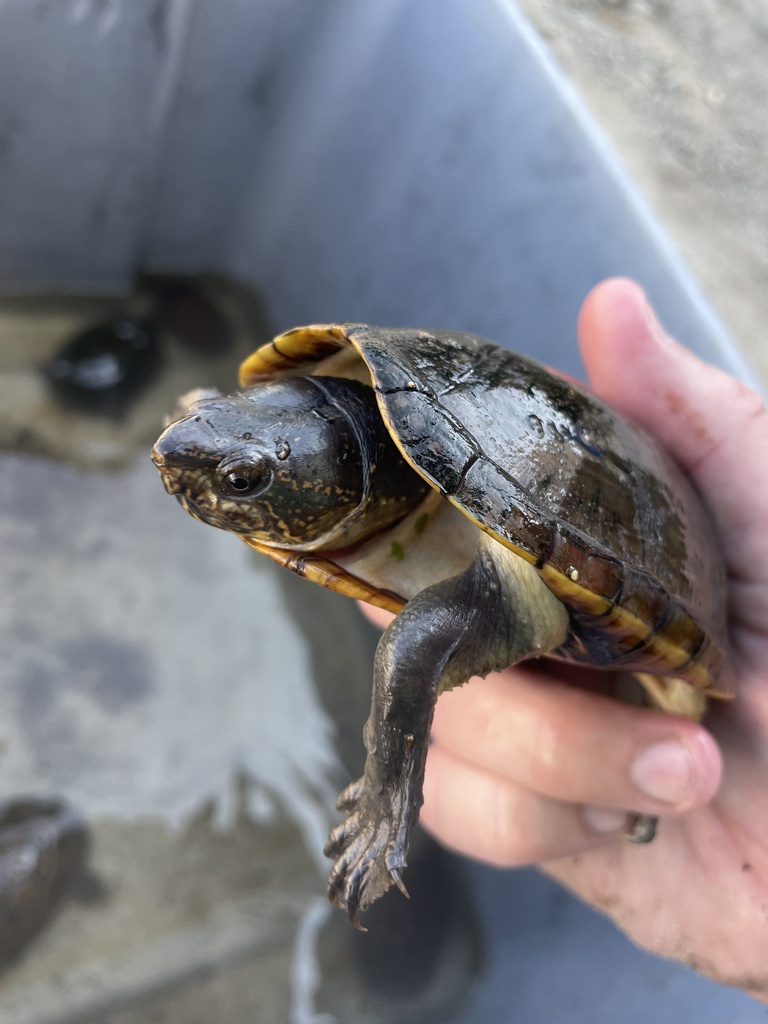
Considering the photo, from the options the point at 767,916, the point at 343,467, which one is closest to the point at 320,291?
the point at 343,467

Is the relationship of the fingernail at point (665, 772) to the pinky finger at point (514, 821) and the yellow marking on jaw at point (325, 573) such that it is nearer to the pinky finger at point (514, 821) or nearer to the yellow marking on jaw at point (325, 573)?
the pinky finger at point (514, 821)

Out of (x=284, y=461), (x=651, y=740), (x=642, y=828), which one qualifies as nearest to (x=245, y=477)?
(x=284, y=461)

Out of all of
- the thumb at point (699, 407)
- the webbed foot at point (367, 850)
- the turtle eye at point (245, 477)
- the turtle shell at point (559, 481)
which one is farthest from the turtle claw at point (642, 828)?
the turtle eye at point (245, 477)

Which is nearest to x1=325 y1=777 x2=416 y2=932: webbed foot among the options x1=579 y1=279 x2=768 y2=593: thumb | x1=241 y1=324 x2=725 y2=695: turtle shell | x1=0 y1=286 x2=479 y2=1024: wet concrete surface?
x1=241 y1=324 x2=725 y2=695: turtle shell

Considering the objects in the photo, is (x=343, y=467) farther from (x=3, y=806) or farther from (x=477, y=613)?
(x=3, y=806)

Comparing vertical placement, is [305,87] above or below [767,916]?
above

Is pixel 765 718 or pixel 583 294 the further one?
pixel 583 294

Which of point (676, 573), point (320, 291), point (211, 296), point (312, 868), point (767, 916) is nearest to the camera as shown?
point (676, 573)

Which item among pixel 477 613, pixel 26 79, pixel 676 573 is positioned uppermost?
pixel 676 573
